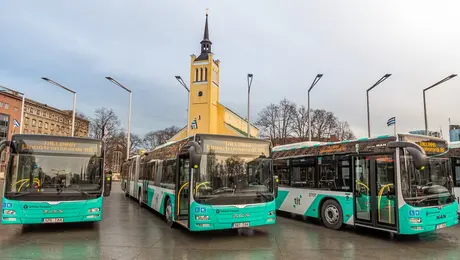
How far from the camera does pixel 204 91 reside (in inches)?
2501

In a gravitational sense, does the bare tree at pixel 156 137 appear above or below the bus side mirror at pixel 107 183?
above

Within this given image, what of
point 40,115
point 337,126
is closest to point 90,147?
point 337,126

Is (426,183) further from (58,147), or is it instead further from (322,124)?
(322,124)

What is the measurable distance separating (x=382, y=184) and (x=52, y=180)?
9127 mm

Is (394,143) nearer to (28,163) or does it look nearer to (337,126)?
(28,163)

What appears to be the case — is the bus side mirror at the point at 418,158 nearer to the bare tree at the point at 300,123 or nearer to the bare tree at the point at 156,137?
the bare tree at the point at 300,123

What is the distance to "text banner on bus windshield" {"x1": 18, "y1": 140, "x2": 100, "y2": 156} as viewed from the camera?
373 inches

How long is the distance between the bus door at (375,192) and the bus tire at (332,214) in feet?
2.42

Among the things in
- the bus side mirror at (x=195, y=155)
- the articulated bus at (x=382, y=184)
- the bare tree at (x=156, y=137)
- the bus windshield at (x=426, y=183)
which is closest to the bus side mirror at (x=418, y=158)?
the articulated bus at (x=382, y=184)

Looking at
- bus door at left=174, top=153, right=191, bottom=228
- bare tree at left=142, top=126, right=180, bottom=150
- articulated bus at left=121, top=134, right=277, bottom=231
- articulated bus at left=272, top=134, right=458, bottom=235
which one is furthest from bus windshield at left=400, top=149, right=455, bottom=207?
bare tree at left=142, top=126, right=180, bottom=150

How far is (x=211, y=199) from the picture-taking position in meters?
8.60

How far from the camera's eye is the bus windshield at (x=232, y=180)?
8.64m

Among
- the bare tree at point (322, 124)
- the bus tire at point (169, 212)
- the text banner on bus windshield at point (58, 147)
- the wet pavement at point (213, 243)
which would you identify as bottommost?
the wet pavement at point (213, 243)

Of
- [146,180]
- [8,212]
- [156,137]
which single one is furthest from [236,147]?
[156,137]
